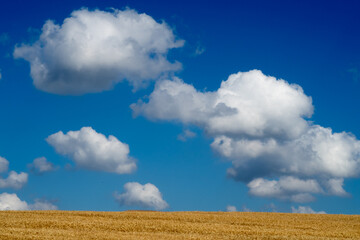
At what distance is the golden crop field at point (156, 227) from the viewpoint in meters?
35.1

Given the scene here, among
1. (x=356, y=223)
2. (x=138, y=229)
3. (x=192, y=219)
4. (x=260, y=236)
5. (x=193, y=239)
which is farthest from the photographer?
(x=356, y=223)

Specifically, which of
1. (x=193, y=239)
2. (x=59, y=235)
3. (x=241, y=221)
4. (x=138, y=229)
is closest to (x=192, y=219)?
(x=241, y=221)

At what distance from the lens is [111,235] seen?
113ft

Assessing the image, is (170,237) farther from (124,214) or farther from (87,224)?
(124,214)

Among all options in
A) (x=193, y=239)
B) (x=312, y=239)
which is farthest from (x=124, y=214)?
(x=312, y=239)

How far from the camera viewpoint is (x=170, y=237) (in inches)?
1361

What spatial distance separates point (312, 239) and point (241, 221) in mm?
10878

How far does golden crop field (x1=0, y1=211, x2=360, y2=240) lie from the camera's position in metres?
35.1

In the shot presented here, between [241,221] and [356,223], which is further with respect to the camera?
[356,223]

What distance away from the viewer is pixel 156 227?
39281mm

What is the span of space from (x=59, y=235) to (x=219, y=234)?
1238cm

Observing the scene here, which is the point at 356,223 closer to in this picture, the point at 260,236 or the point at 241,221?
the point at 241,221

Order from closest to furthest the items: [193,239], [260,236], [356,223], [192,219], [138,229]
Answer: [193,239]
[260,236]
[138,229]
[192,219]
[356,223]

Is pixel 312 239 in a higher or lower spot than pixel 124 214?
lower
